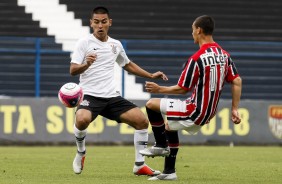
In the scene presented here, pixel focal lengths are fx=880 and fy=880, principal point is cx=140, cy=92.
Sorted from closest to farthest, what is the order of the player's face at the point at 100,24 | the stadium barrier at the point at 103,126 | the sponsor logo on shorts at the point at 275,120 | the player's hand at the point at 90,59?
the player's hand at the point at 90,59
the player's face at the point at 100,24
the stadium barrier at the point at 103,126
the sponsor logo on shorts at the point at 275,120

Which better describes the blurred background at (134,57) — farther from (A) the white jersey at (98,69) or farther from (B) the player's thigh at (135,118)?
(B) the player's thigh at (135,118)

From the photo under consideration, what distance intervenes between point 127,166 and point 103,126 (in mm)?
6300

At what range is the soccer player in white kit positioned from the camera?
1024cm

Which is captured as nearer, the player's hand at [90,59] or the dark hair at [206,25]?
the dark hair at [206,25]

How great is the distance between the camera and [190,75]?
357 inches

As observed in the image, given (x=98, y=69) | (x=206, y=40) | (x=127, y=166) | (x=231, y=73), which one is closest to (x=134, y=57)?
(x=127, y=166)

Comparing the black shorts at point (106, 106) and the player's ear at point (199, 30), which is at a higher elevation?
the player's ear at point (199, 30)

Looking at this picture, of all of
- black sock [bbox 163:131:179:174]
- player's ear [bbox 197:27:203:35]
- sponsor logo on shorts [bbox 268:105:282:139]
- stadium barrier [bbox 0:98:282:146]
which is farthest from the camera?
sponsor logo on shorts [bbox 268:105:282:139]

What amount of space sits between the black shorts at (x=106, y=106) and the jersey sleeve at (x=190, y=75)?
1.47 metres

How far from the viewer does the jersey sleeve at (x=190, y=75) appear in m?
9.06

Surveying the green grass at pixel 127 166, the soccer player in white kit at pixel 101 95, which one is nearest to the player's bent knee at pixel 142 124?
the soccer player in white kit at pixel 101 95

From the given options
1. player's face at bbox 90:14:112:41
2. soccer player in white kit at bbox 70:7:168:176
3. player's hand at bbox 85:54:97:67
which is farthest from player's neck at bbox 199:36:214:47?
player's face at bbox 90:14:112:41

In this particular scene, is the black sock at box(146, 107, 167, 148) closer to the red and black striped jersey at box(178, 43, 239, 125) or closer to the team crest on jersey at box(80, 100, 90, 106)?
the red and black striped jersey at box(178, 43, 239, 125)

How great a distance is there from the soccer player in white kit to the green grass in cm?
35
